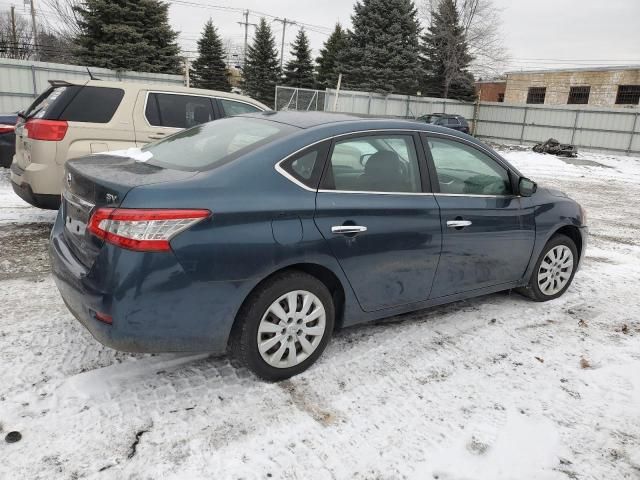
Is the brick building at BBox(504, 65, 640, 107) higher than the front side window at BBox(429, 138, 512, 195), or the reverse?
the brick building at BBox(504, 65, 640, 107)

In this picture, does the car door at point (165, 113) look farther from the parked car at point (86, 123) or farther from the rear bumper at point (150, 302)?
the rear bumper at point (150, 302)

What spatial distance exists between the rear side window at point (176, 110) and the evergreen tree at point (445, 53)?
31911mm

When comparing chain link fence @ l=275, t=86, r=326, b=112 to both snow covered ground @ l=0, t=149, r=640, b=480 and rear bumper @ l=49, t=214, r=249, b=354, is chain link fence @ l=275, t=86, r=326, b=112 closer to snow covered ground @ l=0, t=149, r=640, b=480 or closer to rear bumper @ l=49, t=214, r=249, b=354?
snow covered ground @ l=0, t=149, r=640, b=480

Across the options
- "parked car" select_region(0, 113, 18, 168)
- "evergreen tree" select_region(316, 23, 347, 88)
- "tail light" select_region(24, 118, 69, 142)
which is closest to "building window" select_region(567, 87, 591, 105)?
"evergreen tree" select_region(316, 23, 347, 88)

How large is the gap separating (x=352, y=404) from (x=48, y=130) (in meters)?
4.39

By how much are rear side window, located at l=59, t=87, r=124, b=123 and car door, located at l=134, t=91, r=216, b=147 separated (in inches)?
10.9

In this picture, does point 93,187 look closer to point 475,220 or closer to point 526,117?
point 475,220

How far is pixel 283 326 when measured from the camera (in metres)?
2.99

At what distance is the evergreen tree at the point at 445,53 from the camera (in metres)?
35.8

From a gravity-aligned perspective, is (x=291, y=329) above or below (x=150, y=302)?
below

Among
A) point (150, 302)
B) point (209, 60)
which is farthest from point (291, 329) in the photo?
point (209, 60)

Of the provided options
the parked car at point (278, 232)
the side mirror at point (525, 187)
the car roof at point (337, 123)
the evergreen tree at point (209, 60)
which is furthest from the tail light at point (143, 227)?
the evergreen tree at point (209, 60)

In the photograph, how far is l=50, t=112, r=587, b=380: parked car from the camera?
2570 millimetres

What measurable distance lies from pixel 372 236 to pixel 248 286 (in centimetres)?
90
